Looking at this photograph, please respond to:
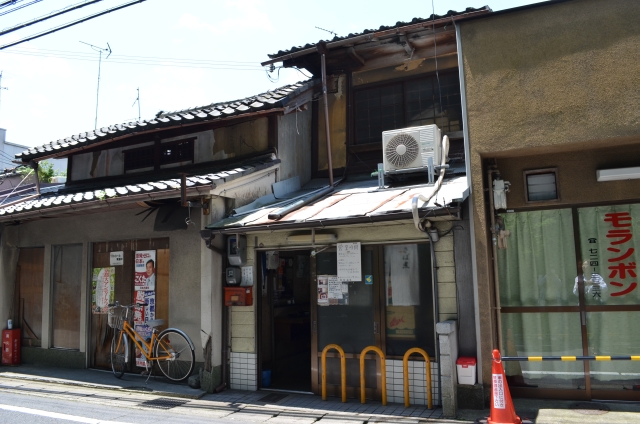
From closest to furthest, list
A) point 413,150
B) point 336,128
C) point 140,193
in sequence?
point 413,150
point 140,193
point 336,128

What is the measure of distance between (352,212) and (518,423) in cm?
406

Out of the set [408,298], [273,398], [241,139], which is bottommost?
[273,398]

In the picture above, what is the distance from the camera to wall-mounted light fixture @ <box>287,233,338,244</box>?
9672mm

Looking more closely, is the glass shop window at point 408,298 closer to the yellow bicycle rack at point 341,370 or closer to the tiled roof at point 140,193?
the yellow bicycle rack at point 341,370

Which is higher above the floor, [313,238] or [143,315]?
[313,238]

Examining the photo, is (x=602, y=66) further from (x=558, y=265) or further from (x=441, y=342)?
(x=441, y=342)

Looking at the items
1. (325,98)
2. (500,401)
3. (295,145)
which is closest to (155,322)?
(295,145)

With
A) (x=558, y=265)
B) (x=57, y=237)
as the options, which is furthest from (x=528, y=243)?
(x=57, y=237)

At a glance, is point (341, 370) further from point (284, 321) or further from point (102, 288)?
point (102, 288)

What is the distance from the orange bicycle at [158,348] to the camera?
10805 millimetres

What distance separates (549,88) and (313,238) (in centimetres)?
470

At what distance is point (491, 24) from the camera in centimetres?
863

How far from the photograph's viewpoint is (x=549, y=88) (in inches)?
322

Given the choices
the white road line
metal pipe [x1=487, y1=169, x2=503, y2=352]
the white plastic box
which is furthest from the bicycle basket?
metal pipe [x1=487, y1=169, x2=503, y2=352]
